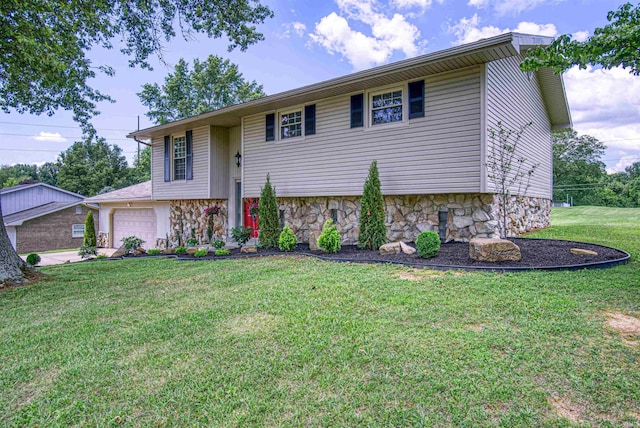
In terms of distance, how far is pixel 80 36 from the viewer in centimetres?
754

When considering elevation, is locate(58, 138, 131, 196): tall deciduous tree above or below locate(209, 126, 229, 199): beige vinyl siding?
above

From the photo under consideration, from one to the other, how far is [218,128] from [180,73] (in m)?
14.6

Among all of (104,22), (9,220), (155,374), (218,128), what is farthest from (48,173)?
(155,374)

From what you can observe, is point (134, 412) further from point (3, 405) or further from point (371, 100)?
point (371, 100)

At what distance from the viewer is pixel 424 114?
7.53 m

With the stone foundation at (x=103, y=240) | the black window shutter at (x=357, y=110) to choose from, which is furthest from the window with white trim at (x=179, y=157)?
the stone foundation at (x=103, y=240)

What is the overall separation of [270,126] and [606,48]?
7960mm

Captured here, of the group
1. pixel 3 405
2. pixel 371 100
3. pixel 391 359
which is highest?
pixel 371 100

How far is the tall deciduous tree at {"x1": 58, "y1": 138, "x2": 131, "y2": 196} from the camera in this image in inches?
1302

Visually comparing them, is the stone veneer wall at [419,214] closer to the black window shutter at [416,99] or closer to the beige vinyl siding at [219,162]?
the black window shutter at [416,99]

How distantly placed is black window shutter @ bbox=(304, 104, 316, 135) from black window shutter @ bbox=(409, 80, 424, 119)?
2791mm

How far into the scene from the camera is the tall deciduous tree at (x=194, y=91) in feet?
77.6

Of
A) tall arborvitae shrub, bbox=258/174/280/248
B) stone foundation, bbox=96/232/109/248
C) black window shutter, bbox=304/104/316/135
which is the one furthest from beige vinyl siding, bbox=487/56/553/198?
stone foundation, bbox=96/232/109/248

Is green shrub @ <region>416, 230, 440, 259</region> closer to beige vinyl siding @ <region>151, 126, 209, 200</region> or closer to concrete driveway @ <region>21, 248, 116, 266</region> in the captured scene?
beige vinyl siding @ <region>151, 126, 209, 200</region>
